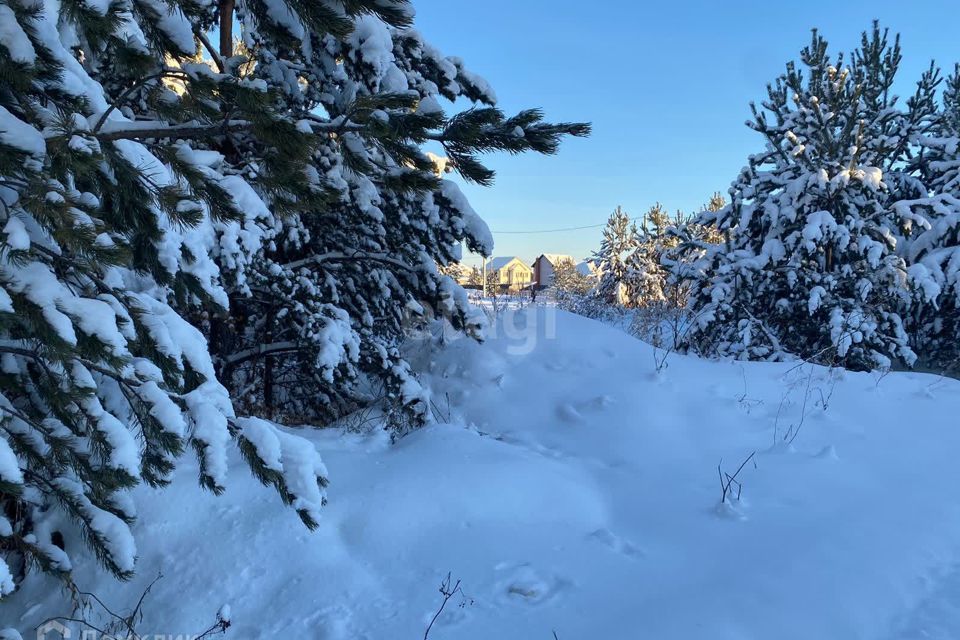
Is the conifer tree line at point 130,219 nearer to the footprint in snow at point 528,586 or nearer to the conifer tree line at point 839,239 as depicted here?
the footprint in snow at point 528,586

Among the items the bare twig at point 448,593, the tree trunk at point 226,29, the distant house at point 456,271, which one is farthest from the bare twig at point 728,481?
the tree trunk at point 226,29

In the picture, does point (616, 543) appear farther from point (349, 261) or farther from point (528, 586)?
point (349, 261)

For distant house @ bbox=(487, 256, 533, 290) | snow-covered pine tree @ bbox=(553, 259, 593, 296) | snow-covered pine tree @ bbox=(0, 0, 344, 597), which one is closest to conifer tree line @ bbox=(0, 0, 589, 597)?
snow-covered pine tree @ bbox=(0, 0, 344, 597)

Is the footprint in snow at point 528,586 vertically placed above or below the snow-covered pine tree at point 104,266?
below

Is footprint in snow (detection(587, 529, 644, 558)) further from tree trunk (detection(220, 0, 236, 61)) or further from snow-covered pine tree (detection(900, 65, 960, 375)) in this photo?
snow-covered pine tree (detection(900, 65, 960, 375))

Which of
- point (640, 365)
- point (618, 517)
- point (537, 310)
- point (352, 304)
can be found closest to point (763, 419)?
point (640, 365)

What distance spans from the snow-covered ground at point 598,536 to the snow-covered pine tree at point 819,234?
3.15 m

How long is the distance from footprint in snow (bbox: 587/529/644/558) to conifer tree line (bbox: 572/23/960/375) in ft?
17.3

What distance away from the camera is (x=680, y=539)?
2924 millimetres

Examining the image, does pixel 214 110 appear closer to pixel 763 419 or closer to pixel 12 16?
pixel 12 16

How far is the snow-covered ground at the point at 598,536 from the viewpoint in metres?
2.28

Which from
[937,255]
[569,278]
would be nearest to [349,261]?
[937,255]

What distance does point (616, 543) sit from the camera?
9.53 ft

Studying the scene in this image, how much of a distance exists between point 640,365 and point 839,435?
1.82 metres
